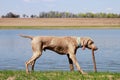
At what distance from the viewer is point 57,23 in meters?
115

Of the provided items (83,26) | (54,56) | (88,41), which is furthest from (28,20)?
(88,41)

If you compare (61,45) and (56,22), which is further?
(56,22)

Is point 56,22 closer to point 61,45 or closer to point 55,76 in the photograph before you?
point 61,45

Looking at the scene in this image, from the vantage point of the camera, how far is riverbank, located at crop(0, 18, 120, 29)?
372ft

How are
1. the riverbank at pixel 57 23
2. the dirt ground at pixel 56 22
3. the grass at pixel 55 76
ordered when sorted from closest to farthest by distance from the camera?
the grass at pixel 55 76
the riverbank at pixel 57 23
the dirt ground at pixel 56 22

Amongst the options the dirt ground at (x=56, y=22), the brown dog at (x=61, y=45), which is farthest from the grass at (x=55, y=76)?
the dirt ground at (x=56, y=22)

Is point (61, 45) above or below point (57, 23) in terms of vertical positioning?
above

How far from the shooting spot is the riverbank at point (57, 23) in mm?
113512

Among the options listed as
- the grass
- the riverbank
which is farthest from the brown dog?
the riverbank

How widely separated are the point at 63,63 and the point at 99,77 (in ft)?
36.4

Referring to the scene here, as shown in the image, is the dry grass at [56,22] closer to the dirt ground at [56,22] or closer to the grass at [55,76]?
the dirt ground at [56,22]

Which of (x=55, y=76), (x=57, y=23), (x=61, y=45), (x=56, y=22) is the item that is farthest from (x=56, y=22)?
(x=55, y=76)

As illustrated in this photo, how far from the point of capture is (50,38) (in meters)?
14.9

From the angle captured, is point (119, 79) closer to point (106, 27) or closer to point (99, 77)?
point (99, 77)
